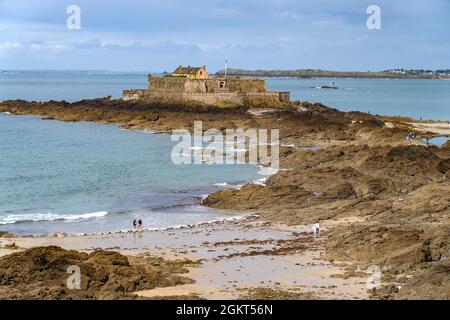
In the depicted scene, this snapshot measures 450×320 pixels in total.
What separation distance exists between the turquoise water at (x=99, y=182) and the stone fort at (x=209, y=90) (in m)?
14.3

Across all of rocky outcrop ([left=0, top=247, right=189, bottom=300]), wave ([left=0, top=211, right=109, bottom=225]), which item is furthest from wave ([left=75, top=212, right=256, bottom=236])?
rocky outcrop ([left=0, top=247, right=189, bottom=300])

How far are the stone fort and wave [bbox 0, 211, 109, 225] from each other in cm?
4204

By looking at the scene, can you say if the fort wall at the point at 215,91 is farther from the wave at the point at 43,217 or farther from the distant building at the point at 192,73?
the wave at the point at 43,217

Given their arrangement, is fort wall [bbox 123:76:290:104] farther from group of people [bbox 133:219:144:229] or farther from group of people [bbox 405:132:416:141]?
group of people [bbox 133:219:144:229]

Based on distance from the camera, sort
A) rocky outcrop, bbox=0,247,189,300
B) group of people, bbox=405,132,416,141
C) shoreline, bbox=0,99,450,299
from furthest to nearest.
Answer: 1. group of people, bbox=405,132,416,141
2. shoreline, bbox=0,99,450,299
3. rocky outcrop, bbox=0,247,189,300

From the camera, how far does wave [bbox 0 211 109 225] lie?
79.8 feet

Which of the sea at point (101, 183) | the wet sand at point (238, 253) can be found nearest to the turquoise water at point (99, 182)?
the sea at point (101, 183)

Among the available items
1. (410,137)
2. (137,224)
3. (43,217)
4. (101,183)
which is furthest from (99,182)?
(410,137)

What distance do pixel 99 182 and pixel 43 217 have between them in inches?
323

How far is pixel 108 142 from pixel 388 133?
19430 millimetres

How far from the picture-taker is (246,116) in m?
57.7

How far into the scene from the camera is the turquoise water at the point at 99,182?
24.5m

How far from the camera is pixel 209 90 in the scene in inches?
2709

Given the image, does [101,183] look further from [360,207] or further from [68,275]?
[68,275]
